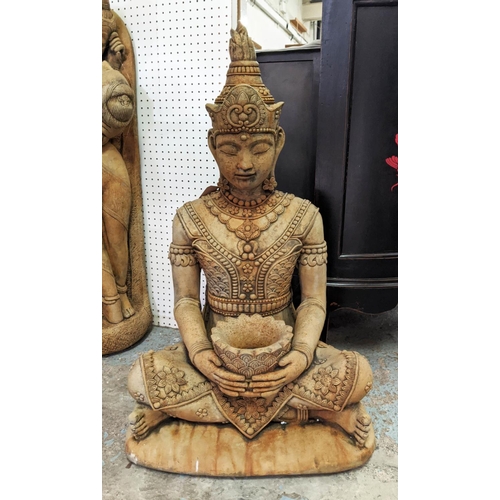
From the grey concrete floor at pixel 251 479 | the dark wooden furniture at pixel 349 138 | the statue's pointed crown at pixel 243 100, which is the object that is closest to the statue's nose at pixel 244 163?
the statue's pointed crown at pixel 243 100

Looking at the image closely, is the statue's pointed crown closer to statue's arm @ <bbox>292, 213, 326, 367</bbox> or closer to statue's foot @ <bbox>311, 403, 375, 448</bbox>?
statue's arm @ <bbox>292, 213, 326, 367</bbox>

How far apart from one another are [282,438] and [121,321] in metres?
1.29

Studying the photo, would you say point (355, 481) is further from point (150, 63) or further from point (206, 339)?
point (150, 63)

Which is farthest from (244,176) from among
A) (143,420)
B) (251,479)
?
(251,479)

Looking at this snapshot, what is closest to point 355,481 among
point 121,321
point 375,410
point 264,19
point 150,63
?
point 375,410

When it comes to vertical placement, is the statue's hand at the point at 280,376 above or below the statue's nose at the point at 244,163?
below

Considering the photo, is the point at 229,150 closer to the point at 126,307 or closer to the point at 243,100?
the point at 243,100

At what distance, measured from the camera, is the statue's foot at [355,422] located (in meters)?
1.71

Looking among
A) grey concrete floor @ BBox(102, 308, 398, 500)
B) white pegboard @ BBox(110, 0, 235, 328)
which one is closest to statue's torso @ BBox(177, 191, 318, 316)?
grey concrete floor @ BBox(102, 308, 398, 500)

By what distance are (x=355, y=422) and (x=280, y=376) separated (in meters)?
0.38

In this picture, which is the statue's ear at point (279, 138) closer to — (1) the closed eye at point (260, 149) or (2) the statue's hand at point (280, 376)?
(1) the closed eye at point (260, 149)

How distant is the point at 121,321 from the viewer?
8.54 ft

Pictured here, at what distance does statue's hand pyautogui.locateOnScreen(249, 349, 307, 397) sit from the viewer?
5.27 feet

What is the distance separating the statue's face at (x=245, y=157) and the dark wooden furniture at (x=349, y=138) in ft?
1.93
